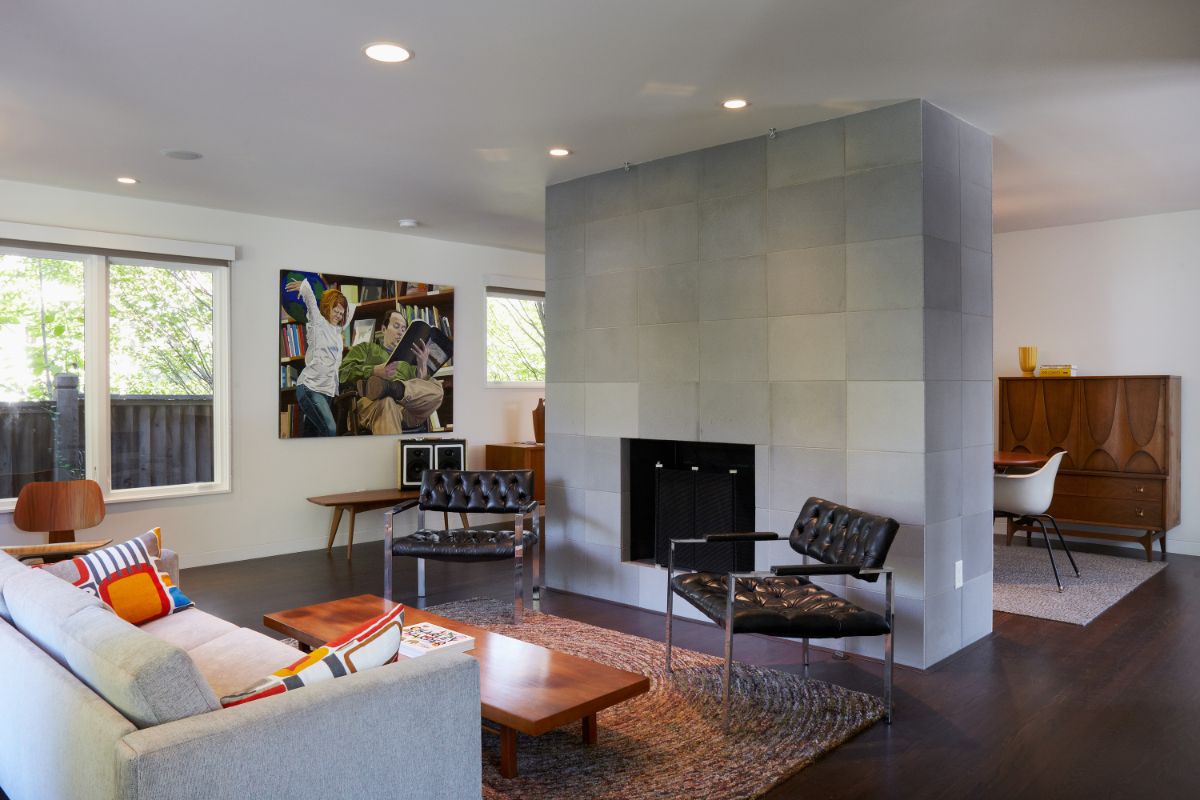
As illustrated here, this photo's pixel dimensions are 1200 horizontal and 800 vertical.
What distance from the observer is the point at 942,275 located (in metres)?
4.04

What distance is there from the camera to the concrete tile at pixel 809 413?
4211mm

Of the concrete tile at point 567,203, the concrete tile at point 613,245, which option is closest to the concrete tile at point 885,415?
the concrete tile at point 613,245

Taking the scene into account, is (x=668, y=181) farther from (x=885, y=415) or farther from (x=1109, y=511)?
(x=1109, y=511)

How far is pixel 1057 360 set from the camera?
7262 millimetres

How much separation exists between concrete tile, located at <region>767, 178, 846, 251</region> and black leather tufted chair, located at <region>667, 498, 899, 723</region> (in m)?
1.28

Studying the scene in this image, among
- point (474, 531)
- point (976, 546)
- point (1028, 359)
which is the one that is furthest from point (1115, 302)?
point (474, 531)

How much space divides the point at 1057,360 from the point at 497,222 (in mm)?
4733

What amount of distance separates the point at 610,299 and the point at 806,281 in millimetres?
1335

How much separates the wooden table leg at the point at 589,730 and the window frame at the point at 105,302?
4189 mm

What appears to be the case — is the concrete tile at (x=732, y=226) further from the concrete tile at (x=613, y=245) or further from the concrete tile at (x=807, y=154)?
the concrete tile at (x=613, y=245)

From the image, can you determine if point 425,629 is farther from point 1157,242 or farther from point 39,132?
point 1157,242

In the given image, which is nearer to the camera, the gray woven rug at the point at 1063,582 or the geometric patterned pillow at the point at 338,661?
the geometric patterned pillow at the point at 338,661

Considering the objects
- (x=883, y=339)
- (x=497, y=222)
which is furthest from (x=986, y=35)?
(x=497, y=222)

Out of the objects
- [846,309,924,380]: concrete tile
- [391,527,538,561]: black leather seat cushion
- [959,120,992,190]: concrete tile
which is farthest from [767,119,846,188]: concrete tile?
[391,527,538,561]: black leather seat cushion
